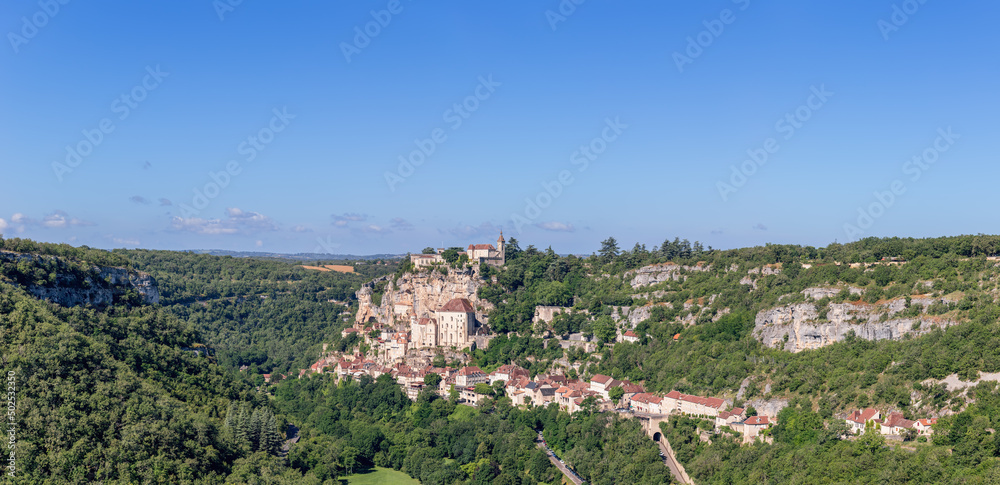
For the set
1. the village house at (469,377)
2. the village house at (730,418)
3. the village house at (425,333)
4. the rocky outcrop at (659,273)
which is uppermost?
the rocky outcrop at (659,273)

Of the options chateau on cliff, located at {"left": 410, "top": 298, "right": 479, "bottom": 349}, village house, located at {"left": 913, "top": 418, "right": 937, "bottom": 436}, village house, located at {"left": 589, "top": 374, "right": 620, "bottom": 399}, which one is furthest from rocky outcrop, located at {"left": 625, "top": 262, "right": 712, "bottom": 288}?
village house, located at {"left": 913, "top": 418, "right": 937, "bottom": 436}

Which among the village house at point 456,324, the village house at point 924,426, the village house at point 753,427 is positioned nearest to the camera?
the village house at point 924,426

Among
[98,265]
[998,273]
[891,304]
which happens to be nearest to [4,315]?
[98,265]

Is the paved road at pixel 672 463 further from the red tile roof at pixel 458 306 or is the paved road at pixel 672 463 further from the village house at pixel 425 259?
the village house at pixel 425 259

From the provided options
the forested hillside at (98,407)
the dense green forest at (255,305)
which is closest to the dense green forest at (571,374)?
the forested hillside at (98,407)

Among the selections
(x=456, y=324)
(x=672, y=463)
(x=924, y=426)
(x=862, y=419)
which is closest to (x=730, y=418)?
(x=672, y=463)

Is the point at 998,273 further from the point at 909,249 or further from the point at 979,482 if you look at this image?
the point at 979,482

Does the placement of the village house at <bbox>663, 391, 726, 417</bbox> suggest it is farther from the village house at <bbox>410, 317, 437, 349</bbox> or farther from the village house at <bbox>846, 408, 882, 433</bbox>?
the village house at <bbox>410, 317, 437, 349</bbox>
